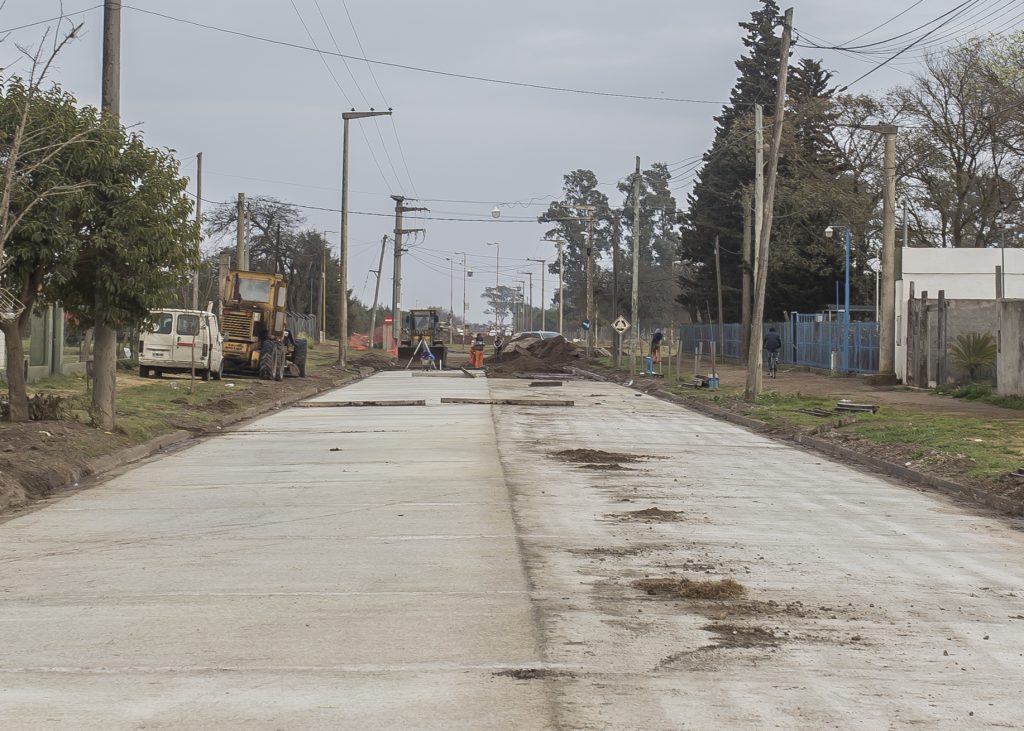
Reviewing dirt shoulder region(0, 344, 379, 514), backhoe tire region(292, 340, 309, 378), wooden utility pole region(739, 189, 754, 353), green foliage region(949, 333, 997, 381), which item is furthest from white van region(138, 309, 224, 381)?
wooden utility pole region(739, 189, 754, 353)

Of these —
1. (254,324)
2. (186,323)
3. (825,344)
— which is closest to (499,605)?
(186,323)

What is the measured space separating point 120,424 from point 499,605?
14.4 meters

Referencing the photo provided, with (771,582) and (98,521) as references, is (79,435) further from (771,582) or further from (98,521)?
(771,582)

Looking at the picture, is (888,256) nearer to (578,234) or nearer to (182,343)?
(182,343)

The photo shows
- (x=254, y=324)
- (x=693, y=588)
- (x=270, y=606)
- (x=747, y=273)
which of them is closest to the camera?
(x=270, y=606)

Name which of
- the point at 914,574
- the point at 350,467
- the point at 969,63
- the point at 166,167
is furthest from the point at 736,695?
the point at 969,63

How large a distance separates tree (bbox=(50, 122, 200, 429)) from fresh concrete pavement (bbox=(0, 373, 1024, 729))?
170 inches

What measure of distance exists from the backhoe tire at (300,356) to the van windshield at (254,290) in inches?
156

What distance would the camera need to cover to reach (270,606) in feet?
26.6

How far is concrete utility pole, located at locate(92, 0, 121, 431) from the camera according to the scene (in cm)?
1977

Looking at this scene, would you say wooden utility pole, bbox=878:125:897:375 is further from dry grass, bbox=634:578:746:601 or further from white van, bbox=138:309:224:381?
dry grass, bbox=634:578:746:601

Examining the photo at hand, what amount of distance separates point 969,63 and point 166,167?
133 ft

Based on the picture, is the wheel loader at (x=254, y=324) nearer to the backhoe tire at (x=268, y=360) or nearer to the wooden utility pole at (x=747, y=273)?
the backhoe tire at (x=268, y=360)

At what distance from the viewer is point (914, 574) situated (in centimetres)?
961
